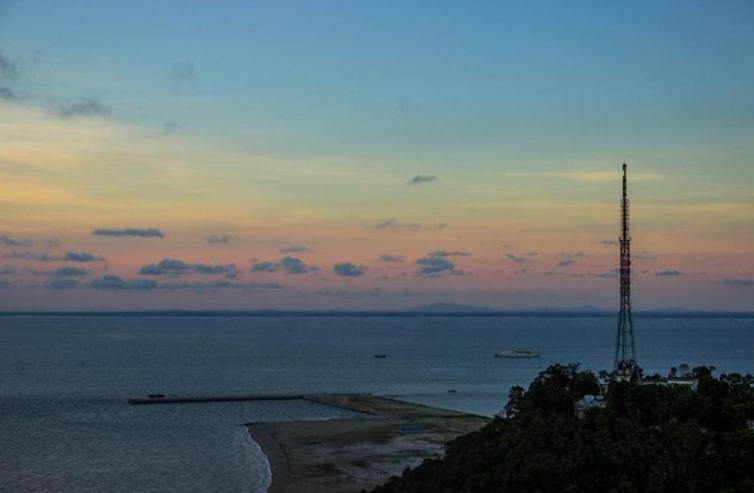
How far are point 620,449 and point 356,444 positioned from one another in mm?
40402

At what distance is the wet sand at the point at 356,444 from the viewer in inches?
2489

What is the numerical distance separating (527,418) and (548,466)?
8403mm

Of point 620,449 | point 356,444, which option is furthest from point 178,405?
point 620,449

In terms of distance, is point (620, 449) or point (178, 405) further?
point (178, 405)

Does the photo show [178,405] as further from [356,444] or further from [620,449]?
[620,449]

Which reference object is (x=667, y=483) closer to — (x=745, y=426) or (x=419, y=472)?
(x=745, y=426)

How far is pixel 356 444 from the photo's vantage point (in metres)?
77.4

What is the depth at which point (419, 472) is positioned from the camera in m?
49.8

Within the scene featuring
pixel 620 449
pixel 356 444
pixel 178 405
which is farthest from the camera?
pixel 178 405

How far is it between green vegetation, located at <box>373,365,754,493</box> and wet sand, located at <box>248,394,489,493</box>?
13.8m

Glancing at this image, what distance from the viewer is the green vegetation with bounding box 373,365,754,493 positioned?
3822 centimetres

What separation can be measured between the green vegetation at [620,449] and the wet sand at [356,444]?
13.8m

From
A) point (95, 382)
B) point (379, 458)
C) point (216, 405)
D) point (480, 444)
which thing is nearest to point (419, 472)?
point (480, 444)

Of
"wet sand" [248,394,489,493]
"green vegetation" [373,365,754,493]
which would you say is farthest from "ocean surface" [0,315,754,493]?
"green vegetation" [373,365,754,493]
